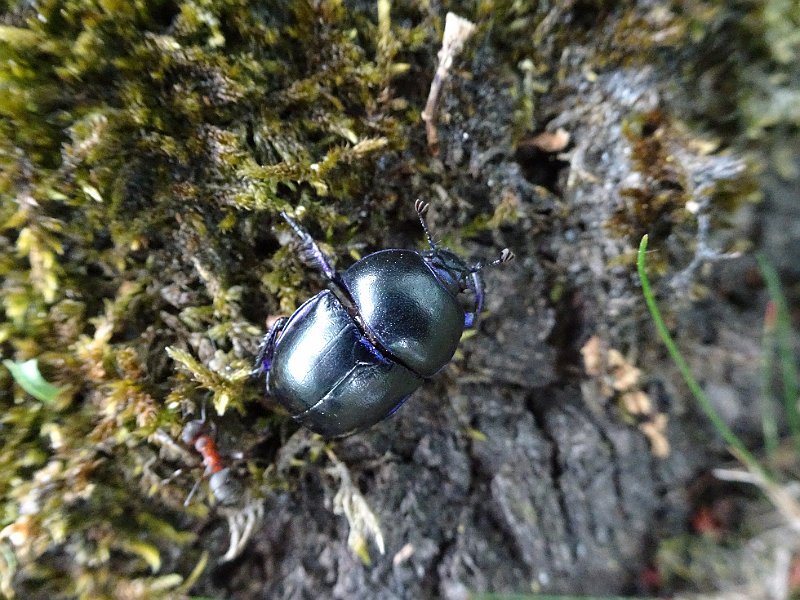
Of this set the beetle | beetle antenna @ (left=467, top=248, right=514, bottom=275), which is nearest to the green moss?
the beetle

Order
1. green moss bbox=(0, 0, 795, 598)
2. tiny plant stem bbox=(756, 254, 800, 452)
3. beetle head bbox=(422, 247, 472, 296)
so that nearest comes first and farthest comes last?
green moss bbox=(0, 0, 795, 598) < beetle head bbox=(422, 247, 472, 296) < tiny plant stem bbox=(756, 254, 800, 452)

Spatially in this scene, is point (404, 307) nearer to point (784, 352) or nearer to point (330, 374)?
point (330, 374)

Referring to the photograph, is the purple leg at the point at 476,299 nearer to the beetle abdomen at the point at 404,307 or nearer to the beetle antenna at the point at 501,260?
the beetle antenna at the point at 501,260

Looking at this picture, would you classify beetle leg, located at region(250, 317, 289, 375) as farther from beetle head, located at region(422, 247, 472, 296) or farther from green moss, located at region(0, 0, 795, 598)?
beetle head, located at region(422, 247, 472, 296)

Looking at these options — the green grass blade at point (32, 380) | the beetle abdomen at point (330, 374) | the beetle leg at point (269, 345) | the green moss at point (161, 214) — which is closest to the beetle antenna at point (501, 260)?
the green moss at point (161, 214)

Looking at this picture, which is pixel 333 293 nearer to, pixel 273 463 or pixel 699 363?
pixel 273 463

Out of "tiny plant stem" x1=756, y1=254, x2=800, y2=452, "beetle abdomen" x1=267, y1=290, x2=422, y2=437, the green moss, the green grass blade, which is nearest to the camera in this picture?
the green moss

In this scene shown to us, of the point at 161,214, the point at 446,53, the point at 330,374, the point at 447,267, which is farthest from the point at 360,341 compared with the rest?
the point at 446,53
